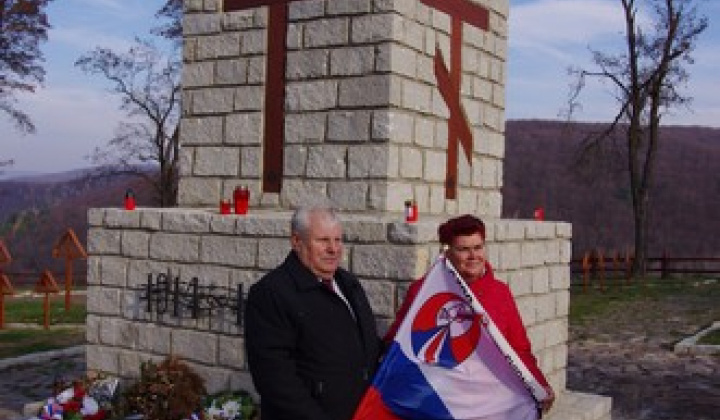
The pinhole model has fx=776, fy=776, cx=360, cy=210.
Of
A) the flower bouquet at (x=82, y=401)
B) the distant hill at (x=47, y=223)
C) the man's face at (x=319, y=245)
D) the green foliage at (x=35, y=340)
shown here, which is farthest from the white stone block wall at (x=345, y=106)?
the distant hill at (x=47, y=223)

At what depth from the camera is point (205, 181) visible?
20.2 ft

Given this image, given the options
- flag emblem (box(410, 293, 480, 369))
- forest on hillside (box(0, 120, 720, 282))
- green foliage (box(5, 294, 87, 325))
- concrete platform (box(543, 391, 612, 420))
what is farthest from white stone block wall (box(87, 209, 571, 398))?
forest on hillside (box(0, 120, 720, 282))

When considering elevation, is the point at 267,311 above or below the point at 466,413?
above

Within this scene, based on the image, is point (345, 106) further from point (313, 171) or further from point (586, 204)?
point (586, 204)

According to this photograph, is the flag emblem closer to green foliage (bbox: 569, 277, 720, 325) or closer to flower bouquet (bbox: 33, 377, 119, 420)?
flower bouquet (bbox: 33, 377, 119, 420)

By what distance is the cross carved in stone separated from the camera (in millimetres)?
5746

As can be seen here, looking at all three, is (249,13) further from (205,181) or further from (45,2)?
(45,2)

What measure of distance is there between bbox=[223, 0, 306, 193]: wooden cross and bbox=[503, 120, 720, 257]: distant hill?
42.7 meters

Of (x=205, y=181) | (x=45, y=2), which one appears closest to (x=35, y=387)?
(x=205, y=181)

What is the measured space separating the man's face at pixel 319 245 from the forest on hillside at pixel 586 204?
39806 millimetres

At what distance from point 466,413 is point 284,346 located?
101 centimetres

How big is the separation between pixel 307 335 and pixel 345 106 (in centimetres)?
255

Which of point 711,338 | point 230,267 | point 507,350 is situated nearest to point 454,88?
point 230,267

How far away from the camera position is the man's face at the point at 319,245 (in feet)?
10.7
